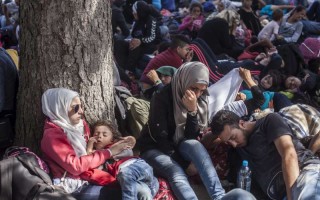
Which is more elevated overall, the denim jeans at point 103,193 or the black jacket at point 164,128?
the black jacket at point 164,128

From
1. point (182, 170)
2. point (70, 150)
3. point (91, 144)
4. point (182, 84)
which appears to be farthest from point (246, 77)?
point (70, 150)

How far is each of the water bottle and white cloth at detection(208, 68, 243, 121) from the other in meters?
1.11

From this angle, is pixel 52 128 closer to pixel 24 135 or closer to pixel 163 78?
pixel 24 135

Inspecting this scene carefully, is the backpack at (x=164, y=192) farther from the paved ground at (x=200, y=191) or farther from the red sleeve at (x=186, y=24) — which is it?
the red sleeve at (x=186, y=24)

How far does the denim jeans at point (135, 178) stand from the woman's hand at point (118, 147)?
0.15 m

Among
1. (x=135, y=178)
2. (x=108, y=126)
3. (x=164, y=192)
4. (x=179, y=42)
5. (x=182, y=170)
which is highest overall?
(x=179, y=42)

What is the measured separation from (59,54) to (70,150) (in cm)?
83

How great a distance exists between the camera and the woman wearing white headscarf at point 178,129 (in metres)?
4.55

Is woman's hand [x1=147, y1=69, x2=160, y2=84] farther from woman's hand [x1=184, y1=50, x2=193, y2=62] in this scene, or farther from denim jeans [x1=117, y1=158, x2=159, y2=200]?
denim jeans [x1=117, y1=158, x2=159, y2=200]

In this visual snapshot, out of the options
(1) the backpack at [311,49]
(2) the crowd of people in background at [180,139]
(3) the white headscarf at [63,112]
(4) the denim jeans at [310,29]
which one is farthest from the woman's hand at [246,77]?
(4) the denim jeans at [310,29]

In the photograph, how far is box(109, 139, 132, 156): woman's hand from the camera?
4.38 meters

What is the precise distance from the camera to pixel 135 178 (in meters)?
4.17

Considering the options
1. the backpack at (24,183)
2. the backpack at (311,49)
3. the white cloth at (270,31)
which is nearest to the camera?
the backpack at (24,183)

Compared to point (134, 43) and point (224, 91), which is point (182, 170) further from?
point (134, 43)
